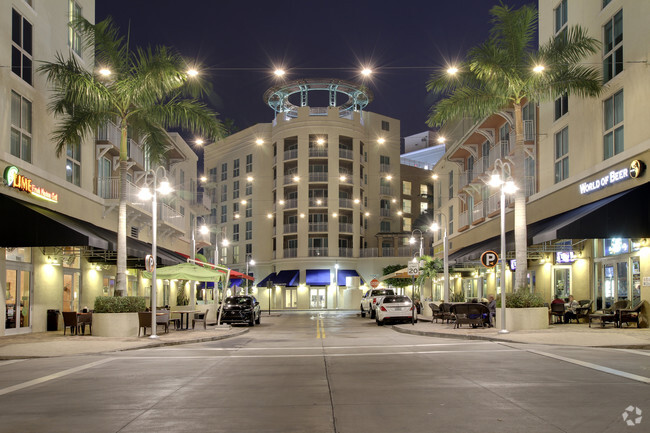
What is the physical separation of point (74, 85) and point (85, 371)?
11.8 meters

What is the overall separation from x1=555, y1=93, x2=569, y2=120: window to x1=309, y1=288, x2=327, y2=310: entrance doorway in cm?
4474

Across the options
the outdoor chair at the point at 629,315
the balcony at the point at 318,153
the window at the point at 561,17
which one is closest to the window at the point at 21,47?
the window at the point at 561,17

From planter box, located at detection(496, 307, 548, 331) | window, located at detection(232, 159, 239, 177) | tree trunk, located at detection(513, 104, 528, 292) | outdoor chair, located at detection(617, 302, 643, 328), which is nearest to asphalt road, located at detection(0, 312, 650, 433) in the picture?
planter box, located at detection(496, 307, 548, 331)

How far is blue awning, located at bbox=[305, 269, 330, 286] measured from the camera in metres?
69.9

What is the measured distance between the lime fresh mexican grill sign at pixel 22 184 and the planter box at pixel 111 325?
4.69 m

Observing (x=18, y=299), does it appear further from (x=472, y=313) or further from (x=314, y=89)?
(x=314, y=89)

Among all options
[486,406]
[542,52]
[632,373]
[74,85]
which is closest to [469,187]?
[542,52]

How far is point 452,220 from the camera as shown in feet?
173

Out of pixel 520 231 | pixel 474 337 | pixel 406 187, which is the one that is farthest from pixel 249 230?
pixel 474 337

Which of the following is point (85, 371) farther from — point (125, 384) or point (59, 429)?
point (59, 429)

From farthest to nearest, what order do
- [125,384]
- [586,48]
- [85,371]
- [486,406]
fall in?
[586,48] < [85,371] < [125,384] < [486,406]

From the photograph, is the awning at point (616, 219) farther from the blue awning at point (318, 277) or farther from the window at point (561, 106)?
the blue awning at point (318, 277)

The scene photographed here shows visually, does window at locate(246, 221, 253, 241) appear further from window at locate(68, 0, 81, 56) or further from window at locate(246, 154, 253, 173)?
window at locate(68, 0, 81, 56)

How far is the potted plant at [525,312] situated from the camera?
22.6 m
